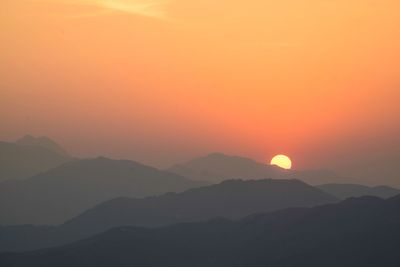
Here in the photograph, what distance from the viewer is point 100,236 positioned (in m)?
124

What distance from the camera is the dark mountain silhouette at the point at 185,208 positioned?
574ft

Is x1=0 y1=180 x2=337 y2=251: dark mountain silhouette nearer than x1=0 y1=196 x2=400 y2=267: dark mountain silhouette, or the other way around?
x1=0 y1=196 x2=400 y2=267: dark mountain silhouette

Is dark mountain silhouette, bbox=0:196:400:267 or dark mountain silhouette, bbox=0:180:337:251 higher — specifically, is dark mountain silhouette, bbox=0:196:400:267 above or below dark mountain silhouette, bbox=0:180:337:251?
below

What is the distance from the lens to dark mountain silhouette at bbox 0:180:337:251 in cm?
17500

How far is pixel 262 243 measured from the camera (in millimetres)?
116062

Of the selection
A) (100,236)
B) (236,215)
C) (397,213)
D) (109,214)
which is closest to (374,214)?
(397,213)

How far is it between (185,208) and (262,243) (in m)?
66.4

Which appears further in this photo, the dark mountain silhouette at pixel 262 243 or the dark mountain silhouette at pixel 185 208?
the dark mountain silhouette at pixel 185 208

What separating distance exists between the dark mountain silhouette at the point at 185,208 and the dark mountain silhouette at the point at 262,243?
147 ft

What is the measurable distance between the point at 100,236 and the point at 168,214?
57785mm

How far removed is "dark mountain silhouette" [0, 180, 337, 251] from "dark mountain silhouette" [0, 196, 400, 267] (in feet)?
147

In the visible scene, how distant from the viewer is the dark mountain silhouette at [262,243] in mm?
102938

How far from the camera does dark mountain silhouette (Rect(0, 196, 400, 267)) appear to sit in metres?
103

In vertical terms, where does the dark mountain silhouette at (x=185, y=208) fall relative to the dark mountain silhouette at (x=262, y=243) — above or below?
above
